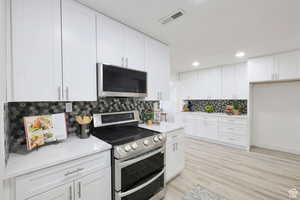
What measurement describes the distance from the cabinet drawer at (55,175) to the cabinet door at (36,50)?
651 mm

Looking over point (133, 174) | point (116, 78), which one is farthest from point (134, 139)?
point (116, 78)

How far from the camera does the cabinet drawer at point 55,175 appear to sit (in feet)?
3.09

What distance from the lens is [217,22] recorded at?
6.08ft

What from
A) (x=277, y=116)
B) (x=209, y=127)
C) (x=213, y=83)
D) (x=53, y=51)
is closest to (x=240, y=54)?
(x=213, y=83)

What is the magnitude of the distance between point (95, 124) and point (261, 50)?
372 centimetres

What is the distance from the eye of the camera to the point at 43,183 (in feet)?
A: 3.32

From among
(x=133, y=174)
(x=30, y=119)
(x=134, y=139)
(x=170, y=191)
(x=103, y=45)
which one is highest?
(x=103, y=45)

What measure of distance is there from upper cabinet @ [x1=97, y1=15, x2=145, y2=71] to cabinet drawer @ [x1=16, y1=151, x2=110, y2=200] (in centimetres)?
A: 115

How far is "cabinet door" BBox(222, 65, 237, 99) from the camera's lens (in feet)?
13.3

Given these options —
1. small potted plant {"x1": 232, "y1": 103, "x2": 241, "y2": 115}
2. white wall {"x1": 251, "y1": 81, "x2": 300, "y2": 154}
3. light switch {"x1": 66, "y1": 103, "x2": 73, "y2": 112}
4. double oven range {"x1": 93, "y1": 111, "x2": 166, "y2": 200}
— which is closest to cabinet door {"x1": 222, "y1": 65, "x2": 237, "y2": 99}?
small potted plant {"x1": 232, "y1": 103, "x2": 241, "y2": 115}

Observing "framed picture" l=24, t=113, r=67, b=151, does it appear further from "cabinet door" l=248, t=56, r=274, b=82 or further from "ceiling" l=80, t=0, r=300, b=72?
"cabinet door" l=248, t=56, r=274, b=82

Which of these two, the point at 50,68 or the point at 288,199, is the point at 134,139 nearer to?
the point at 50,68

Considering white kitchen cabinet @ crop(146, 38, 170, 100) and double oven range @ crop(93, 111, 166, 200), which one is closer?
double oven range @ crop(93, 111, 166, 200)

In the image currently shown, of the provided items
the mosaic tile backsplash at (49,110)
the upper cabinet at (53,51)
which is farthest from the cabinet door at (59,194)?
A: the upper cabinet at (53,51)
